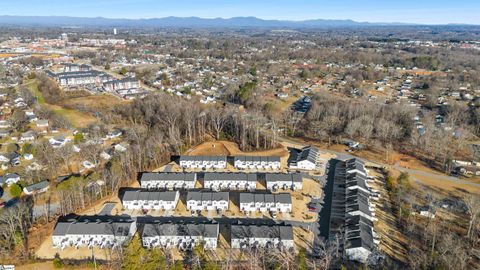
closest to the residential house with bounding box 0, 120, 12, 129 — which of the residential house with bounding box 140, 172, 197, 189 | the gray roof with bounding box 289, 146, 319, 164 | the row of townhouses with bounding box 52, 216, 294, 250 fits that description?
the residential house with bounding box 140, 172, 197, 189

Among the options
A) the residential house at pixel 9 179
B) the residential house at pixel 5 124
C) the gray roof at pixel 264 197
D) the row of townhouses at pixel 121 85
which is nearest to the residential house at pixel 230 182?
the gray roof at pixel 264 197

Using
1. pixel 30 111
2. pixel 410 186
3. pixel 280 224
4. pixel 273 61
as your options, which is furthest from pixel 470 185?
pixel 273 61

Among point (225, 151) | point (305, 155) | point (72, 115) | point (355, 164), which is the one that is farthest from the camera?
point (72, 115)

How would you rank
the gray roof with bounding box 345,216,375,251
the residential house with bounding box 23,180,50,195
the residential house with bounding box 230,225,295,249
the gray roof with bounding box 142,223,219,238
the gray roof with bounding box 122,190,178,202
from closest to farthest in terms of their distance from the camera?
1. the gray roof with bounding box 345,216,375,251
2. the residential house with bounding box 230,225,295,249
3. the gray roof with bounding box 142,223,219,238
4. the gray roof with bounding box 122,190,178,202
5. the residential house with bounding box 23,180,50,195

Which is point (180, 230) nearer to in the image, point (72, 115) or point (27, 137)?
point (27, 137)

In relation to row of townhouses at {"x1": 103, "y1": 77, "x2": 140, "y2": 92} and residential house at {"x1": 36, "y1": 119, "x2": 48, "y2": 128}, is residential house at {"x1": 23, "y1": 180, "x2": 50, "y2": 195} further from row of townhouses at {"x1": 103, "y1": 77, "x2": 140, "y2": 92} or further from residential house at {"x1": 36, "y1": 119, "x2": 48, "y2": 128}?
row of townhouses at {"x1": 103, "y1": 77, "x2": 140, "y2": 92}

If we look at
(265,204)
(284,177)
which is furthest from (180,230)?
(284,177)
